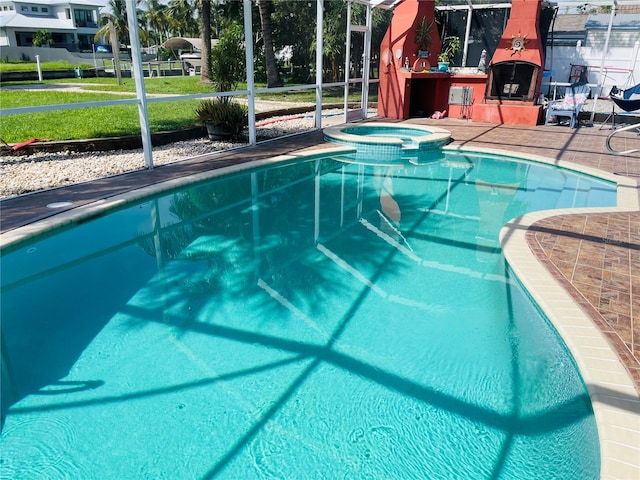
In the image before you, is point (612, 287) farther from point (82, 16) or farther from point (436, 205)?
point (82, 16)

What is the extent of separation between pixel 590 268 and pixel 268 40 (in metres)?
18.4

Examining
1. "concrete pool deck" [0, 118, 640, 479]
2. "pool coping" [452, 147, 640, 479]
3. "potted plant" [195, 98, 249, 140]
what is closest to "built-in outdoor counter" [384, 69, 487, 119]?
"concrete pool deck" [0, 118, 640, 479]

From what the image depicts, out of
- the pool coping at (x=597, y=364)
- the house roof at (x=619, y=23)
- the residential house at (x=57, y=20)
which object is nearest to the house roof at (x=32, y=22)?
the residential house at (x=57, y=20)

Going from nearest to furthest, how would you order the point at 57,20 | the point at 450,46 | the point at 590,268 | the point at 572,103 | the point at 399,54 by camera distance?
the point at 590,268 < the point at 572,103 < the point at 399,54 < the point at 450,46 < the point at 57,20

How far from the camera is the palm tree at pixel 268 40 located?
1898 centimetres

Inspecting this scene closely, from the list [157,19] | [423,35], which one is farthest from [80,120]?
[157,19]

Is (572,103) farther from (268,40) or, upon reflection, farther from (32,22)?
(32,22)

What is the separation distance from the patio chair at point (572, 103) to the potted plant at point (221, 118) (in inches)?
338

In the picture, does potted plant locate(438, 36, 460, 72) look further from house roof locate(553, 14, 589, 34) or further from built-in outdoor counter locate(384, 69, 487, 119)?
house roof locate(553, 14, 589, 34)

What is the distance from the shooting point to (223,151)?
920cm

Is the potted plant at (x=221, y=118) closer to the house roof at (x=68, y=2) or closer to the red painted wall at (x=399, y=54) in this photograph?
the red painted wall at (x=399, y=54)

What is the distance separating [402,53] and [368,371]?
12.1 m

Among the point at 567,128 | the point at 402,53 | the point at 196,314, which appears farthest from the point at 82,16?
the point at 196,314

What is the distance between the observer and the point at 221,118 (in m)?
10.0
